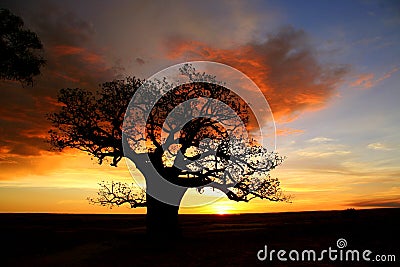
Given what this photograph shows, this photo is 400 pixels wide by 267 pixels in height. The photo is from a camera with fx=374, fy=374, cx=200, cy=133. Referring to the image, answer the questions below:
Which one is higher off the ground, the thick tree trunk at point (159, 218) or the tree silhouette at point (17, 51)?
the tree silhouette at point (17, 51)

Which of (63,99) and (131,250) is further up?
(63,99)

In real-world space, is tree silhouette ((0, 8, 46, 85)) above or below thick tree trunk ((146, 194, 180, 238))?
above

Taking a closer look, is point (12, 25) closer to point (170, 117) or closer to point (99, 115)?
point (99, 115)

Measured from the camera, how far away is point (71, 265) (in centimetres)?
1802

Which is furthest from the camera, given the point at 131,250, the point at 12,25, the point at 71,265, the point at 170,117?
the point at 170,117

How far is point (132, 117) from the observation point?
23.8 metres

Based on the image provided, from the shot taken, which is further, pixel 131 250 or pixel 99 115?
pixel 99 115

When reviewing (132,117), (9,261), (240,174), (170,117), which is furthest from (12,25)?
(240,174)

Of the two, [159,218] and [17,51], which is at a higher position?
[17,51]

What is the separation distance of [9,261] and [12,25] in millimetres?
12188

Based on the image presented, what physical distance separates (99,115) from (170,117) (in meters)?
4.67

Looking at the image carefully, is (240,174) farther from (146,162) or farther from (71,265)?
(71,265)

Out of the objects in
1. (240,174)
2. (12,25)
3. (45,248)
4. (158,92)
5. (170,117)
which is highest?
(12,25)

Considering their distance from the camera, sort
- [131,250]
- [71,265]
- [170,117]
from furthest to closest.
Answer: [170,117] → [131,250] → [71,265]
